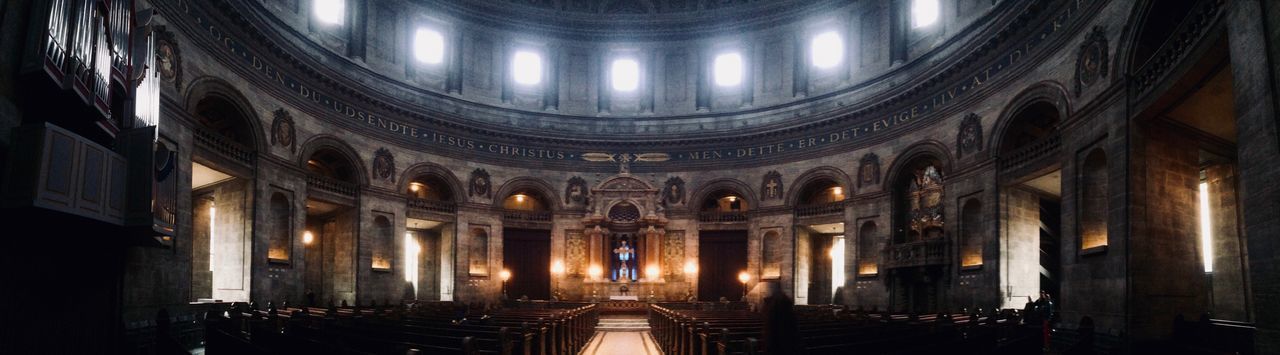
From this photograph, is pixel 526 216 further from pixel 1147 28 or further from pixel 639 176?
pixel 1147 28

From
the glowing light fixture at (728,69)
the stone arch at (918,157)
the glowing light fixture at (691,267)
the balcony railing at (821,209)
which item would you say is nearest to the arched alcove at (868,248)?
the balcony railing at (821,209)

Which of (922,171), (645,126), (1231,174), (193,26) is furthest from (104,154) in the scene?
(645,126)

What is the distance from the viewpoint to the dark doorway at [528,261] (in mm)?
36562

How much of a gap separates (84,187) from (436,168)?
23763 millimetres

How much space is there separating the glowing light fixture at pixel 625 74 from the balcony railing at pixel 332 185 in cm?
1452

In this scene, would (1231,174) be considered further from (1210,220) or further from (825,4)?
(825,4)

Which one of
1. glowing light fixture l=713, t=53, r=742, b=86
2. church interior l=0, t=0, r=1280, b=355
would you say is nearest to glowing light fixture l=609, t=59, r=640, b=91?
church interior l=0, t=0, r=1280, b=355

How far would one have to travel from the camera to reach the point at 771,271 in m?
35.7

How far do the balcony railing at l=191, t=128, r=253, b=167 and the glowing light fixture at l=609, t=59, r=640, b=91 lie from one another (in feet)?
63.1

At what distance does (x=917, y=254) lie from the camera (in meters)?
27.0

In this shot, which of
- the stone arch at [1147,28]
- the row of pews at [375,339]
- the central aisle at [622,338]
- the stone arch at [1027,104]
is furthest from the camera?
the stone arch at [1027,104]

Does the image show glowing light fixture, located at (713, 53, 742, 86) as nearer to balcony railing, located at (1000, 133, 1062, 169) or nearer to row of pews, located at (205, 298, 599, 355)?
balcony railing, located at (1000, 133, 1062, 169)

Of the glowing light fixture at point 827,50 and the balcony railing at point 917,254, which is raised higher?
the glowing light fixture at point 827,50

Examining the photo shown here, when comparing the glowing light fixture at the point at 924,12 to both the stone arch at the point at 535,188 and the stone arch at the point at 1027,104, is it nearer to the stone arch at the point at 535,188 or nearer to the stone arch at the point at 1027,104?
the stone arch at the point at 1027,104
